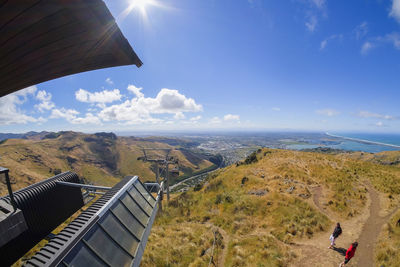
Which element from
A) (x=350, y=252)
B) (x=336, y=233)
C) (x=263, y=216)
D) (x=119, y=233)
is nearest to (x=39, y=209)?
(x=119, y=233)

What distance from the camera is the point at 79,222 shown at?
5.39 m

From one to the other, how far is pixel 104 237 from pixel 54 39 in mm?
5922

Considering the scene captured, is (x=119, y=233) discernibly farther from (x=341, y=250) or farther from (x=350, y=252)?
(x=341, y=250)

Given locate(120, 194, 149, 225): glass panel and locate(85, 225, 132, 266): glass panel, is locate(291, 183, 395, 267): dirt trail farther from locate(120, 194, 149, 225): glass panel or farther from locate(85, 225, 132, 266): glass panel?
locate(85, 225, 132, 266): glass panel

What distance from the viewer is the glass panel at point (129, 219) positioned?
20.8 feet

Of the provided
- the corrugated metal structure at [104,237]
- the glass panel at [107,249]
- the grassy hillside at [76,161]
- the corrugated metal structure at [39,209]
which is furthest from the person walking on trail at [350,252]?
the grassy hillside at [76,161]

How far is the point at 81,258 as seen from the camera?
4352mm

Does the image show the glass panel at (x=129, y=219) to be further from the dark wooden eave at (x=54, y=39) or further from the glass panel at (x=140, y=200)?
the dark wooden eave at (x=54, y=39)

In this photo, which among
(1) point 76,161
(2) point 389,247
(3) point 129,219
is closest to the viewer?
(3) point 129,219

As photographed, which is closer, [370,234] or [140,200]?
[140,200]

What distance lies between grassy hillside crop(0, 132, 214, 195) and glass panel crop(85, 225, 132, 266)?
78699 mm

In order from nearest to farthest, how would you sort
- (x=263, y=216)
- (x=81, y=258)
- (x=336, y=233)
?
(x=81, y=258) < (x=336, y=233) < (x=263, y=216)

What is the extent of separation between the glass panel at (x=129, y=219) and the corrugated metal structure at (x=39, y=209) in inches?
349

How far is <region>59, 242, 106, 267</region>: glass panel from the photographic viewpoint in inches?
163
